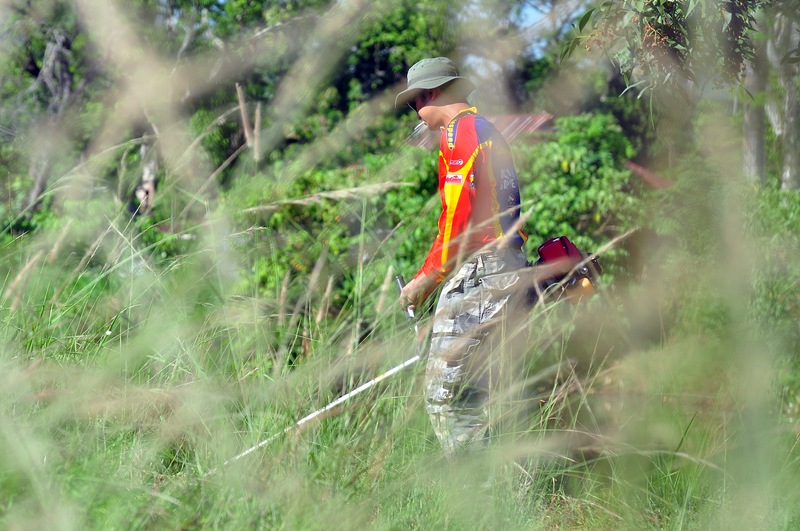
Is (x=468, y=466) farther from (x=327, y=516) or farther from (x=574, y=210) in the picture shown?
(x=574, y=210)

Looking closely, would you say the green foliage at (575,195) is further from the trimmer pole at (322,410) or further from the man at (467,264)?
the trimmer pole at (322,410)

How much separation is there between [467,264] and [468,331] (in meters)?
0.30

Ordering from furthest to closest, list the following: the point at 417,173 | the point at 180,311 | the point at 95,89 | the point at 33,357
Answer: the point at 95,89, the point at 417,173, the point at 180,311, the point at 33,357

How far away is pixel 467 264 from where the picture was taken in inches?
140

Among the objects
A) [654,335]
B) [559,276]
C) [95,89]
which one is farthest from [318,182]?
[95,89]

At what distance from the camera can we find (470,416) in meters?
3.41

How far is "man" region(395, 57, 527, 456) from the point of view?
3398 millimetres

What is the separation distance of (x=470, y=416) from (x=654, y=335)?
11.2 feet

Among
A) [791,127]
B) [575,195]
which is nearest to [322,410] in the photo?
[575,195]

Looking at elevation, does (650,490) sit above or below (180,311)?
below

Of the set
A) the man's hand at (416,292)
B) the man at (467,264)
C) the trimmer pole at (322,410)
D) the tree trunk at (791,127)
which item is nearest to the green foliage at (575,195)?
the man at (467,264)

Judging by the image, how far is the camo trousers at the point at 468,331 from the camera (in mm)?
3363

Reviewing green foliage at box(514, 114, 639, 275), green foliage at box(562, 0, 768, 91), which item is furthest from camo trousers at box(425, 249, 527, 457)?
green foliage at box(514, 114, 639, 275)

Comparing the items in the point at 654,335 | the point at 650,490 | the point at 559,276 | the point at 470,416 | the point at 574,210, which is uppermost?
the point at 559,276
